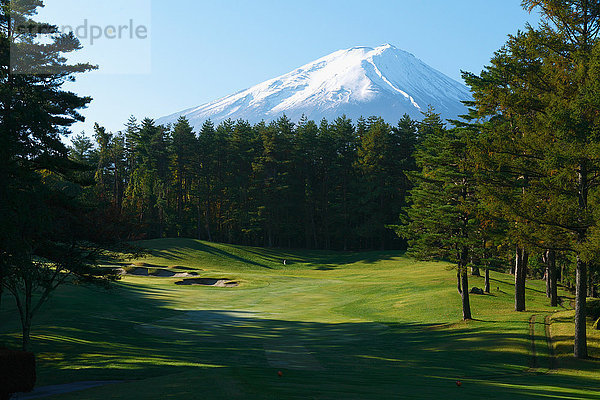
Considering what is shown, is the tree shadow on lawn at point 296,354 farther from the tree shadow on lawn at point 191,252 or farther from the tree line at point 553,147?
the tree shadow on lawn at point 191,252

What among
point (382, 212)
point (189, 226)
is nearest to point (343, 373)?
point (382, 212)

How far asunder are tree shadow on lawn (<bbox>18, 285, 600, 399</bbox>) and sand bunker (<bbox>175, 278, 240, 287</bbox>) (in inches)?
717

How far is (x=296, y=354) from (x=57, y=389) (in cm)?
909

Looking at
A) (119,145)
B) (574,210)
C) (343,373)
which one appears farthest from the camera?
(119,145)

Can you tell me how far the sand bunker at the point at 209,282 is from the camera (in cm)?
5029

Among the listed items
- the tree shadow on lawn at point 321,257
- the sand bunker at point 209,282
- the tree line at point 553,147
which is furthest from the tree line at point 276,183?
the tree line at point 553,147

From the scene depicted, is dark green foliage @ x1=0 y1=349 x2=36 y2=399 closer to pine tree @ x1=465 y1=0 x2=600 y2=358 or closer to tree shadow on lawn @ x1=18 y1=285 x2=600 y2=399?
tree shadow on lawn @ x1=18 y1=285 x2=600 y2=399

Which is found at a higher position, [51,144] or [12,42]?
[12,42]

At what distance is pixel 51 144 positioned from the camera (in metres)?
20.7

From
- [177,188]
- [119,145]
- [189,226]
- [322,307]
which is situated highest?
[119,145]

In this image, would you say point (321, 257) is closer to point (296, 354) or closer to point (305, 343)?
point (305, 343)

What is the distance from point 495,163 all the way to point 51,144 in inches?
725

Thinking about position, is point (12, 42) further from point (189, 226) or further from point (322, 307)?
point (189, 226)

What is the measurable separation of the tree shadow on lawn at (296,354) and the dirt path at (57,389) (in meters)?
0.81
